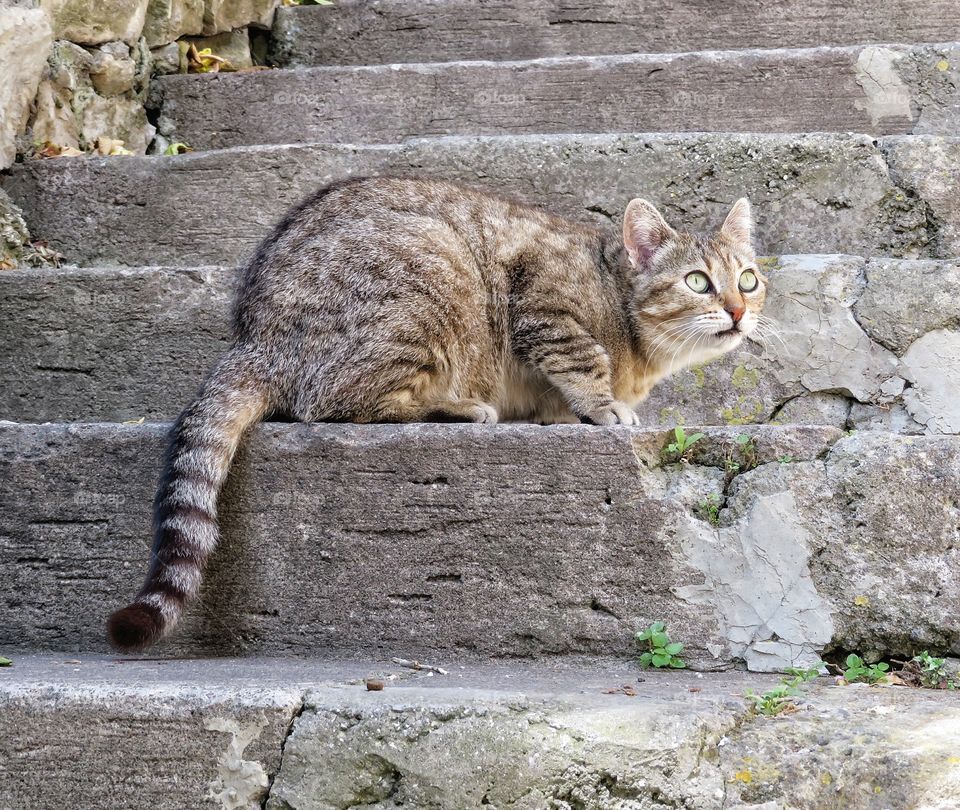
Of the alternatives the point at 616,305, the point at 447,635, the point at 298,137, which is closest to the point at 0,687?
the point at 447,635

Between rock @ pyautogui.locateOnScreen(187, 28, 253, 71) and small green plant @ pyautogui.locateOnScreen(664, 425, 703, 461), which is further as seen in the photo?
rock @ pyautogui.locateOnScreen(187, 28, 253, 71)

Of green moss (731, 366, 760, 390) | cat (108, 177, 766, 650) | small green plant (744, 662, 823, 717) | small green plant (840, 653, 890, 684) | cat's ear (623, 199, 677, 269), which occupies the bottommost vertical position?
small green plant (840, 653, 890, 684)

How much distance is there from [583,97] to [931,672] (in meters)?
2.97

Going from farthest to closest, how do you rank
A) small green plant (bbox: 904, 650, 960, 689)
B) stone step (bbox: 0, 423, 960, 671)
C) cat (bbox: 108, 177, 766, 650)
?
cat (bbox: 108, 177, 766, 650) < stone step (bbox: 0, 423, 960, 671) < small green plant (bbox: 904, 650, 960, 689)

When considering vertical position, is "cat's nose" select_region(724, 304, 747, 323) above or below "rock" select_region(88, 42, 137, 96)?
below

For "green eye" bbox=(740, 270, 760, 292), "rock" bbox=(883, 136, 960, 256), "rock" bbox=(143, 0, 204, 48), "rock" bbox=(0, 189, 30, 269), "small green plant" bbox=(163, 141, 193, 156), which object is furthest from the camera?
"rock" bbox=(143, 0, 204, 48)

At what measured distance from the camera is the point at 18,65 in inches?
170

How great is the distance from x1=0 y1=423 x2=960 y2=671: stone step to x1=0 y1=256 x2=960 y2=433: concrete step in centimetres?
85

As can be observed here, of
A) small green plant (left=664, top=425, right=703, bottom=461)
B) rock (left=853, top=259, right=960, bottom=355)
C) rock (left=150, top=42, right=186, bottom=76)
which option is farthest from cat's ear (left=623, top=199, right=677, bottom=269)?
rock (left=150, top=42, right=186, bottom=76)

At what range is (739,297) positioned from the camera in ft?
12.1

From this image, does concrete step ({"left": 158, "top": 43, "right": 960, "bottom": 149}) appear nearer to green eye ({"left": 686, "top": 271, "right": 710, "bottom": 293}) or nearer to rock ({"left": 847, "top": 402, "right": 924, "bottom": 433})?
green eye ({"left": 686, "top": 271, "right": 710, "bottom": 293})

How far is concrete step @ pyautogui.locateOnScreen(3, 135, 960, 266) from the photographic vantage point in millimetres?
4176

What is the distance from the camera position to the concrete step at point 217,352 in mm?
3670

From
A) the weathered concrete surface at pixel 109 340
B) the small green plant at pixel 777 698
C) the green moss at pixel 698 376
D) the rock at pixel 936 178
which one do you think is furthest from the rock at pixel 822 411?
the weathered concrete surface at pixel 109 340
